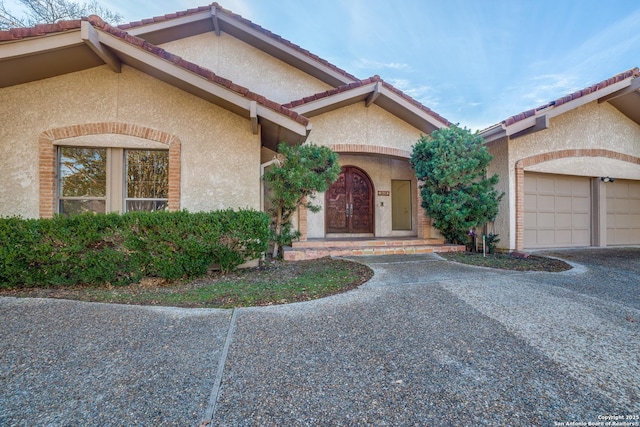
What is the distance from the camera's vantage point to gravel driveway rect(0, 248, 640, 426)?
180cm

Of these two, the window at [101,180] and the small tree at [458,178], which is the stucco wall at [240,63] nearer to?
the window at [101,180]

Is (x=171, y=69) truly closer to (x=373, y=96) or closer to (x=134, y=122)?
(x=134, y=122)

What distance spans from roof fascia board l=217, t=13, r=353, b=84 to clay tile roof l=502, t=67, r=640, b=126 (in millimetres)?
5219

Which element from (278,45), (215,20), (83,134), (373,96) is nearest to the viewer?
(83,134)

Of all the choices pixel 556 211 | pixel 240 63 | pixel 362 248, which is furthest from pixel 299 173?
pixel 556 211

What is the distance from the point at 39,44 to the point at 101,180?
2430 mm

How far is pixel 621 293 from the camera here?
433cm

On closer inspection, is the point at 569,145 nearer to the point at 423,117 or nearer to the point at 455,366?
the point at 423,117


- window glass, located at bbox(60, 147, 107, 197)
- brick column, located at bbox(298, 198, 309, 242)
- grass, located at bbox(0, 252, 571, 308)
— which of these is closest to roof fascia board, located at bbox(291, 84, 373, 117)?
brick column, located at bbox(298, 198, 309, 242)

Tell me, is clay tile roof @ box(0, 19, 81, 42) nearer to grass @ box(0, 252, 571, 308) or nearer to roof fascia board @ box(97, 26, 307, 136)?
roof fascia board @ box(97, 26, 307, 136)

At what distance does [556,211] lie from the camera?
30.1 ft

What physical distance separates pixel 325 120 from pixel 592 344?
7.32 metres

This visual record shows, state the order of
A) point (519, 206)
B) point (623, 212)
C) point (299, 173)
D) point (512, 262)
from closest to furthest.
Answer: point (299, 173)
point (512, 262)
point (519, 206)
point (623, 212)

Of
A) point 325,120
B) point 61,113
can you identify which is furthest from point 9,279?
point 325,120
